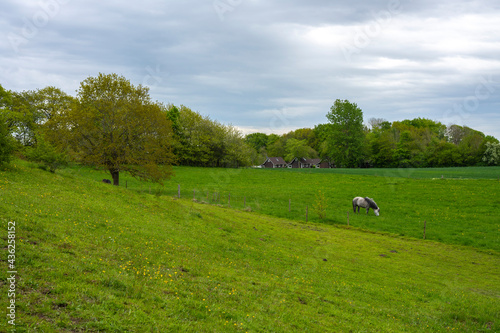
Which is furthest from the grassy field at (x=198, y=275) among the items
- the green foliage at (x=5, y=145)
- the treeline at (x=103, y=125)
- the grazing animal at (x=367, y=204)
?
the grazing animal at (x=367, y=204)

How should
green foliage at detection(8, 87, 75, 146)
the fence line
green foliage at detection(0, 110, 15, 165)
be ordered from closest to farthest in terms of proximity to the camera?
green foliage at detection(0, 110, 15, 165) → the fence line → green foliage at detection(8, 87, 75, 146)

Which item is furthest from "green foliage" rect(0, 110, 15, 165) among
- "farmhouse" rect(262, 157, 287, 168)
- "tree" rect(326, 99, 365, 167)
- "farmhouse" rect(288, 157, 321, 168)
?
"farmhouse" rect(262, 157, 287, 168)

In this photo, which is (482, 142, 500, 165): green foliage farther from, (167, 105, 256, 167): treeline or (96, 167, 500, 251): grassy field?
(167, 105, 256, 167): treeline

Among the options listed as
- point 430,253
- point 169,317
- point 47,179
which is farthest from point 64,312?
point 430,253

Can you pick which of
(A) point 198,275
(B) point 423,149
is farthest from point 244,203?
(B) point 423,149

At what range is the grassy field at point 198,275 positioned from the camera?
7.85 meters

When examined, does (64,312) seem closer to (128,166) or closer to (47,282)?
(47,282)

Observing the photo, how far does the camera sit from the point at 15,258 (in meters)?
8.84

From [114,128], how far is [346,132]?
9254 centimetres

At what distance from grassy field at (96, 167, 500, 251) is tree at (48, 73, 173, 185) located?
5.17 meters

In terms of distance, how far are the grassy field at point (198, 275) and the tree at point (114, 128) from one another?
12362mm

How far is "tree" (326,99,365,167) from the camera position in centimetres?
11075

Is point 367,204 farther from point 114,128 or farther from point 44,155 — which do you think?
point 44,155

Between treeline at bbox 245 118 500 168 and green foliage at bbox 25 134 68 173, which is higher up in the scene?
treeline at bbox 245 118 500 168
